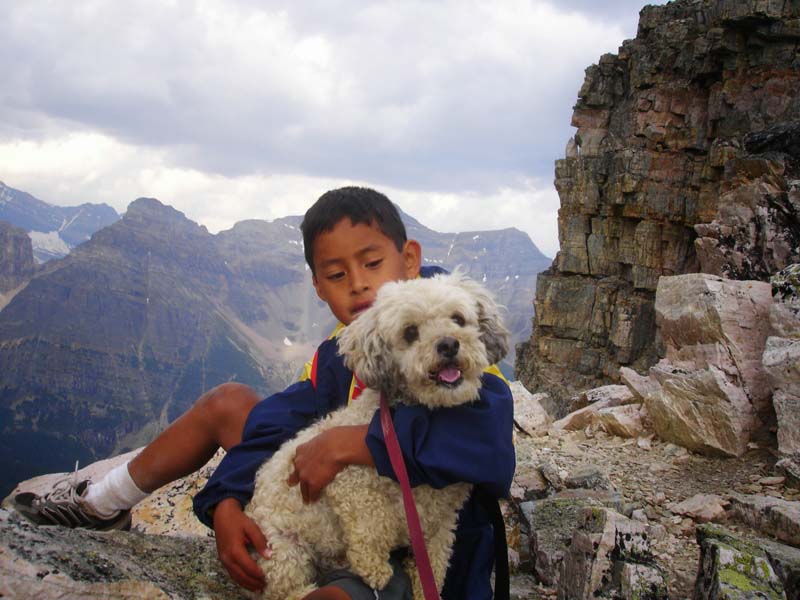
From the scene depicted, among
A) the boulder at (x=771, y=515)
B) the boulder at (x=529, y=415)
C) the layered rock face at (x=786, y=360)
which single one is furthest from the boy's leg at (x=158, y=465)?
the layered rock face at (x=786, y=360)

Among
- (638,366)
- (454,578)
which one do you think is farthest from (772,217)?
(638,366)

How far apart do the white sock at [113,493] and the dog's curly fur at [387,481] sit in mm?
1268

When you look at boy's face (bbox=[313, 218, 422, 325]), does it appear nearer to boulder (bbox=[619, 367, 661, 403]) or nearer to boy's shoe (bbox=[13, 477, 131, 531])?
boy's shoe (bbox=[13, 477, 131, 531])

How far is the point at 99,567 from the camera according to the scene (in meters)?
2.46

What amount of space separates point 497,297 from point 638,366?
1435 inches

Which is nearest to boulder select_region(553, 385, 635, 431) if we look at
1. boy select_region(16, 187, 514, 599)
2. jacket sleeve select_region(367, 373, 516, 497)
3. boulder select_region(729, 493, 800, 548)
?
boulder select_region(729, 493, 800, 548)

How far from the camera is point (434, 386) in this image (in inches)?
102

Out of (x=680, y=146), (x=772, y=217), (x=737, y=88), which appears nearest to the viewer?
(x=772, y=217)

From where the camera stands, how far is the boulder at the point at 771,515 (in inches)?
160

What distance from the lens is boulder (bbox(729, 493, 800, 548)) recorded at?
13.3ft

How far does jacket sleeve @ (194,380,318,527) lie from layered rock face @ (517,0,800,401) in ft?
108

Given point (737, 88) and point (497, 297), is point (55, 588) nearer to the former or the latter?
point (497, 297)

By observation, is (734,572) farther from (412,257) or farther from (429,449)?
(412,257)

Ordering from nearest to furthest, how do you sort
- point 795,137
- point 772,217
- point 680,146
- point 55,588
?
point 55,588, point 772,217, point 795,137, point 680,146
